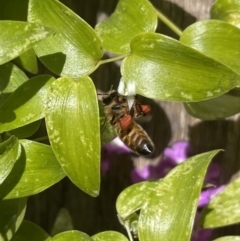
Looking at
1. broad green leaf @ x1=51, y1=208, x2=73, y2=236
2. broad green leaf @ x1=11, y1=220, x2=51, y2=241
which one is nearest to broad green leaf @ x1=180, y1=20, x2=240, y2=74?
broad green leaf @ x1=11, y1=220, x2=51, y2=241

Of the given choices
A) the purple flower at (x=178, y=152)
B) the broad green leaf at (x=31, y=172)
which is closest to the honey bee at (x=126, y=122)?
the broad green leaf at (x=31, y=172)

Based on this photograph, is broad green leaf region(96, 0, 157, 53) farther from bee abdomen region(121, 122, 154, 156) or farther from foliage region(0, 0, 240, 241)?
bee abdomen region(121, 122, 154, 156)

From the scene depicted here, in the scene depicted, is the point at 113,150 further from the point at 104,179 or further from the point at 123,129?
the point at 123,129

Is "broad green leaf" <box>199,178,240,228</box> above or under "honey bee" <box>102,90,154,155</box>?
under

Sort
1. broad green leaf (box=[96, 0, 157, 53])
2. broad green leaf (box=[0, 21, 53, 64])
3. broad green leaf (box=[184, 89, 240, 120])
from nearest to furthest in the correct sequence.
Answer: broad green leaf (box=[0, 21, 53, 64]) → broad green leaf (box=[96, 0, 157, 53]) → broad green leaf (box=[184, 89, 240, 120])

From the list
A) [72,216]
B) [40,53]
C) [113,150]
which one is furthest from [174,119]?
[40,53]

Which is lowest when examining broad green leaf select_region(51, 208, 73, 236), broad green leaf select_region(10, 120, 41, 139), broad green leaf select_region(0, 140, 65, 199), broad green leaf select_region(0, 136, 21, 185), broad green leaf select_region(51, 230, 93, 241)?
broad green leaf select_region(51, 208, 73, 236)
